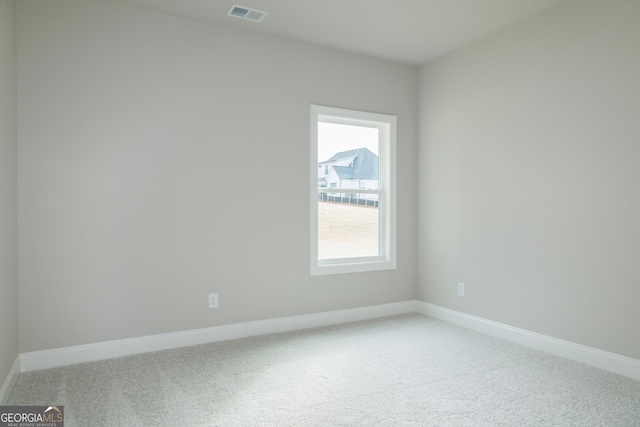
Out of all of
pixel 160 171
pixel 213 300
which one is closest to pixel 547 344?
pixel 213 300

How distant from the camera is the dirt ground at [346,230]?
4199mm

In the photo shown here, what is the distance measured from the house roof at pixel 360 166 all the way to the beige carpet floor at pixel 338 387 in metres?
1.74

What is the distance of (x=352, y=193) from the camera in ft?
14.4

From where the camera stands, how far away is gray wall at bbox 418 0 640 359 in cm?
291

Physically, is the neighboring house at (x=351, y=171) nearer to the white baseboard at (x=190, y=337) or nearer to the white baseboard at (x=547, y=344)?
the white baseboard at (x=190, y=337)

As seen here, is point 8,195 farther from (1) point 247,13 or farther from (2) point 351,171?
(2) point 351,171

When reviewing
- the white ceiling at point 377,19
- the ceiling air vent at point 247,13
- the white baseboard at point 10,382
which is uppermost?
the white ceiling at point 377,19

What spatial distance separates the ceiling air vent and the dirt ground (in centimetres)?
177

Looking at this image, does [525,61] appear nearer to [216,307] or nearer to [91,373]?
[216,307]

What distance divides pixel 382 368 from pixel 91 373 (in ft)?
6.69

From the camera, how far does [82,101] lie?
307 centimetres

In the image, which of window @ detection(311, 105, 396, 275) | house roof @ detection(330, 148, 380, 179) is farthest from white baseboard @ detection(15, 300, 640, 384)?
house roof @ detection(330, 148, 380, 179)

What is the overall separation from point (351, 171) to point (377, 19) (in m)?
1.51

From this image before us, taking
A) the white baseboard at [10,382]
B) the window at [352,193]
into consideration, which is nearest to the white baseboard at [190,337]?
the white baseboard at [10,382]
